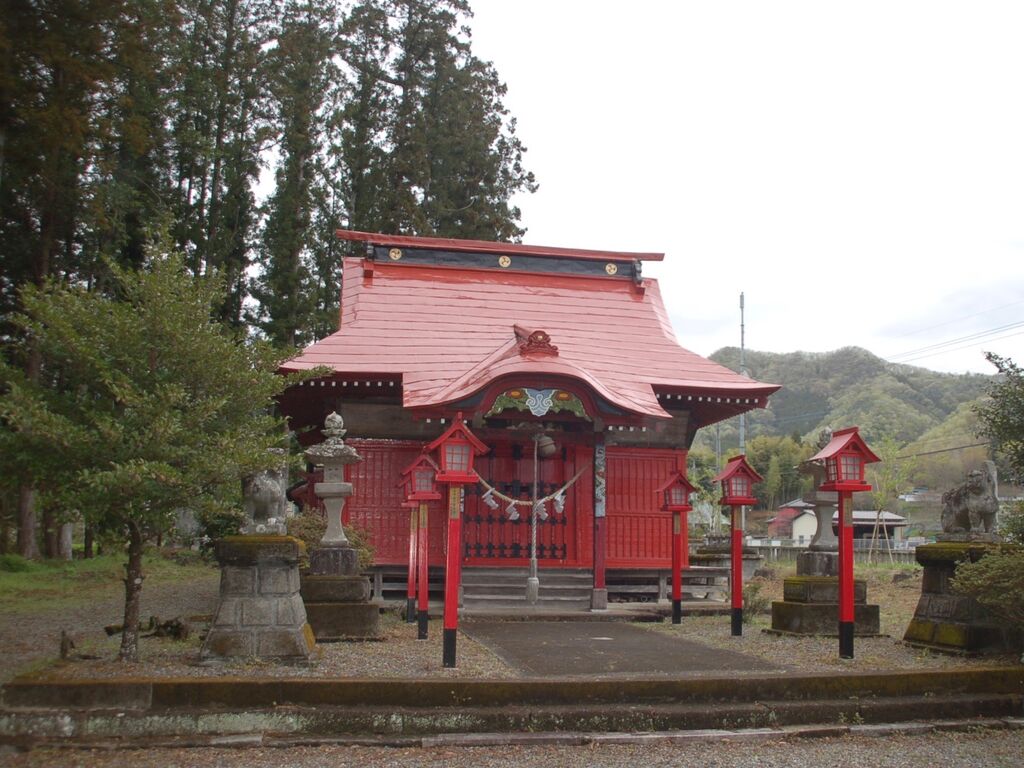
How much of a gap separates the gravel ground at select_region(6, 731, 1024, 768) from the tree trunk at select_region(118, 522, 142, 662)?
1428 millimetres

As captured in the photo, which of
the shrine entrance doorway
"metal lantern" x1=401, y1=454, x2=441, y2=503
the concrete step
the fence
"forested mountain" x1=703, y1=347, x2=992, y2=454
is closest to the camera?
the concrete step

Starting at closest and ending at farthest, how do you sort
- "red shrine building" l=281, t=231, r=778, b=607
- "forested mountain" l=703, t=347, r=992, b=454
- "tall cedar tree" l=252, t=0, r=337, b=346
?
"red shrine building" l=281, t=231, r=778, b=607, "tall cedar tree" l=252, t=0, r=337, b=346, "forested mountain" l=703, t=347, r=992, b=454

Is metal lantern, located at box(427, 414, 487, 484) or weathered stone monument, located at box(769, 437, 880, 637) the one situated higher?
metal lantern, located at box(427, 414, 487, 484)

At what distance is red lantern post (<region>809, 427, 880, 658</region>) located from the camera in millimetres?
8086

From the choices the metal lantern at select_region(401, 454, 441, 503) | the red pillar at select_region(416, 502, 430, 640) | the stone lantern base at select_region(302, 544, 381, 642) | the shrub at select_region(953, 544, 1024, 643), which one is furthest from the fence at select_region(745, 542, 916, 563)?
the stone lantern base at select_region(302, 544, 381, 642)

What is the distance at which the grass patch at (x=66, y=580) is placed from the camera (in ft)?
47.8

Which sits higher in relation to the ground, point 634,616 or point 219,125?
point 219,125

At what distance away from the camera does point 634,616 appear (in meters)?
12.3

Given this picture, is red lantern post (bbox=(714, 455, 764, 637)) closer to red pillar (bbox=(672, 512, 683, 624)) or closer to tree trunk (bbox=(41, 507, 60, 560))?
red pillar (bbox=(672, 512, 683, 624))

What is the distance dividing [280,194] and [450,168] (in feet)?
19.0

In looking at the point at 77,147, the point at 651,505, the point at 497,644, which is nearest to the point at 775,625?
the point at 497,644

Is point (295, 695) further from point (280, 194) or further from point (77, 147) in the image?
point (280, 194)

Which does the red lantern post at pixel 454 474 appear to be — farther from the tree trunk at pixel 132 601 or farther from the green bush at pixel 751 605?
the green bush at pixel 751 605

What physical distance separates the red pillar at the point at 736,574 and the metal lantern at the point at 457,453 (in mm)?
3822
